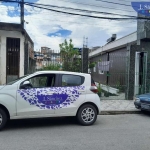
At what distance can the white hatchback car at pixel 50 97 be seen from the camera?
18.2 feet

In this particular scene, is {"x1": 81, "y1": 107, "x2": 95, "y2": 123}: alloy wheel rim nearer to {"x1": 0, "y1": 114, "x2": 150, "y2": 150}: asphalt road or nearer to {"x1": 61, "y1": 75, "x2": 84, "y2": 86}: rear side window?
{"x1": 0, "y1": 114, "x2": 150, "y2": 150}: asphalt road

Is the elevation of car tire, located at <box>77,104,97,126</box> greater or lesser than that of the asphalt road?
greater

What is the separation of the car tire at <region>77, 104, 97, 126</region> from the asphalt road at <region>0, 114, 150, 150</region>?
0.20m

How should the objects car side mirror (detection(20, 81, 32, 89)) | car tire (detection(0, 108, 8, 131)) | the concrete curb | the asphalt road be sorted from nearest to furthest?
the asphalt road < car tire (detection(0, 108, 8, 131)) < car side mirror (detection(20, 81, 32, 89)) < the concrete curb

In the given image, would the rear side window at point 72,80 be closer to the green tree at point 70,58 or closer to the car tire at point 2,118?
the car tire at point 2,118

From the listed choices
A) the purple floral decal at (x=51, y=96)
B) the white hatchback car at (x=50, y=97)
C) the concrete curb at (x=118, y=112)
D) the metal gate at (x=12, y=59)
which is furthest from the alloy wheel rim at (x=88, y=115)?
the metal gate at (x=12, y=59)

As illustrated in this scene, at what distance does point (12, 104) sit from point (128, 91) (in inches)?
288

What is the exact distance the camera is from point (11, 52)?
11.0 m

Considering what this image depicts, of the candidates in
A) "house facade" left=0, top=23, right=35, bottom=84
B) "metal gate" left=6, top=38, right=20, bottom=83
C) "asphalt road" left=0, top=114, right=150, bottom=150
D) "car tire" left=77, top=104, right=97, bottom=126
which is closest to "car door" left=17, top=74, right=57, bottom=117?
"asphalt road" left=0, top=114, right=150, bottom=150

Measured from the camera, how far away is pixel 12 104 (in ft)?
18.1

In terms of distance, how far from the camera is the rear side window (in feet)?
20.3

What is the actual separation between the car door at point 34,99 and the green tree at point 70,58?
5.22m

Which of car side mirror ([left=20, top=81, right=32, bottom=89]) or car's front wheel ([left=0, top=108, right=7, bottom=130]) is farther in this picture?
car side mirror ([left=20, top=81, right=32, bottom=89])

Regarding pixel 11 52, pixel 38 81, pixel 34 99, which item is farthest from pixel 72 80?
pixel 11 52
